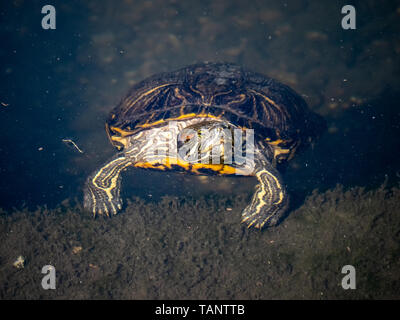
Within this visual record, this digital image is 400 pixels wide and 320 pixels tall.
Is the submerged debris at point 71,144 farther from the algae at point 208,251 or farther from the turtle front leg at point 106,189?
the algae at point 208,251

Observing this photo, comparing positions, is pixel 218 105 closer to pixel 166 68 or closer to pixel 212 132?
pixel 212 132

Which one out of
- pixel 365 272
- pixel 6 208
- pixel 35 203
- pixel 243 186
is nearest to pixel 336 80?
pixel 243 186

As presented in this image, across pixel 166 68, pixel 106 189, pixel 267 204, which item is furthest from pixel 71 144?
pixel 267 204

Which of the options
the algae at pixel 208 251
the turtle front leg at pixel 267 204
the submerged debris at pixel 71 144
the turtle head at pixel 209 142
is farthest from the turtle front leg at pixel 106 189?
the turtle front leg at pixel 267 204
